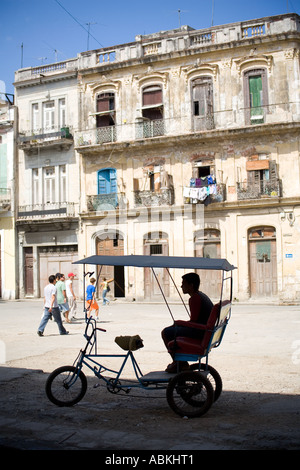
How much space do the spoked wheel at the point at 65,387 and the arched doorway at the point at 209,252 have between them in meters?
20.4

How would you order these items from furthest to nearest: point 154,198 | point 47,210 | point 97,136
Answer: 1. point 47,210
2. point 97,136
3. point 154,198

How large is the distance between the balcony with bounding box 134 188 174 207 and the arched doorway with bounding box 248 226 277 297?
4.57m

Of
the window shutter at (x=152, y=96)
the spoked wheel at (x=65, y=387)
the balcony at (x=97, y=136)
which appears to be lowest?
the spoked wheel at (x=65, y=387)

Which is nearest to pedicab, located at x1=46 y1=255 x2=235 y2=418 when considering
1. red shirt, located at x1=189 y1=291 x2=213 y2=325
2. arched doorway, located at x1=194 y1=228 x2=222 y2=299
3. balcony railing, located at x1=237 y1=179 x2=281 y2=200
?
red shirt, located at x1=189 y1=291 x2=213 y2=325

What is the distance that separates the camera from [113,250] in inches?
1216

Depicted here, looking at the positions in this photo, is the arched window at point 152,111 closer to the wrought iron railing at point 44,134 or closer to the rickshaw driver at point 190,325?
the wrought iron railing at point 44,134

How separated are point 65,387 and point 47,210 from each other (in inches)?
1011

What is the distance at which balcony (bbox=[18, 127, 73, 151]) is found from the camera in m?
32.0

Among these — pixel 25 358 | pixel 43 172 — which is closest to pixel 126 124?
pixel 43 172

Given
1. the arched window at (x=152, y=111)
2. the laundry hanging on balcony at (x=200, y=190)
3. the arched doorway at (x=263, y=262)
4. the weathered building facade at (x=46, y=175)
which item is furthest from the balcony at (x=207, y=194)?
the weathered building facade at (x=46, y=175)

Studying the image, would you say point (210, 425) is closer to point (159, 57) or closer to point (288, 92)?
point (288, 92)

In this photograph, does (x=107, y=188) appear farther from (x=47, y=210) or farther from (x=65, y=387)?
(x=65, y=387)

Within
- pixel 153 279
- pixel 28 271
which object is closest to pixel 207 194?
pixel 153 279

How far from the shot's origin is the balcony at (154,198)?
2900 cm
